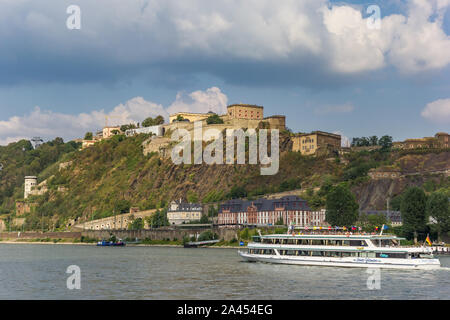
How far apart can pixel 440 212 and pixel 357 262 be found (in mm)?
38011

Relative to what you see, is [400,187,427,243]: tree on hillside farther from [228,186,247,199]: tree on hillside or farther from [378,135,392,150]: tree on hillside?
[378,135,392,150]: tree on hillside

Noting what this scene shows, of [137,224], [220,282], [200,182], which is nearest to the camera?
[220,282]

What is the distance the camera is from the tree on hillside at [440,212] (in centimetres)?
9219

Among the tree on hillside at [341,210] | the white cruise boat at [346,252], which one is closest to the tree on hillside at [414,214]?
the tree on hillside at [341,210]

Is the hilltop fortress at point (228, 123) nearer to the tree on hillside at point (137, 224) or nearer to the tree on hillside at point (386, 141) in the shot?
the tree on hillside at point (386, 141)

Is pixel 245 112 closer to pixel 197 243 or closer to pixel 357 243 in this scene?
pixel 197 243

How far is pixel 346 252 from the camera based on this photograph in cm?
6078

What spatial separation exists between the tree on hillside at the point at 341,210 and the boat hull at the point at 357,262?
37.2 meters

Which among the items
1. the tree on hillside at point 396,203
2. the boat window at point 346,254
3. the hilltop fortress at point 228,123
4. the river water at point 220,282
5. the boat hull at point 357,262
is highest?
the hilltop fortress at point 228,123

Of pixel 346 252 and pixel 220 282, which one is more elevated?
pixel 346 252

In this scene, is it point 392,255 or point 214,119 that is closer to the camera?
point 392,255

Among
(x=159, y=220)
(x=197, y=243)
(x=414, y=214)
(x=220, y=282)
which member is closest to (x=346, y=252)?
(x=220, y=282)
